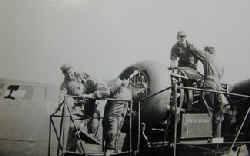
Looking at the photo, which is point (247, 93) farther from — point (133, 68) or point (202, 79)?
point (133, 68)

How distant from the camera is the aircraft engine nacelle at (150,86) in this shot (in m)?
2.10

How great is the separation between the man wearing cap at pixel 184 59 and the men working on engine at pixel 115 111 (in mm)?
356

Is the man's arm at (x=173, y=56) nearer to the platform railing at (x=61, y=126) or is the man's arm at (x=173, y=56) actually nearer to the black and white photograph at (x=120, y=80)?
the black and white photograph at (x=120, y=80)

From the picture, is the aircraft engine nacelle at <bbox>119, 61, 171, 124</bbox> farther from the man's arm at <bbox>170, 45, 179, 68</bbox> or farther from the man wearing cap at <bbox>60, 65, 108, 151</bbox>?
the man wearing cap at <bbox>60, 65, 108, 151</bbox>

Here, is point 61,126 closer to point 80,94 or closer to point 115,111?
point 80,94

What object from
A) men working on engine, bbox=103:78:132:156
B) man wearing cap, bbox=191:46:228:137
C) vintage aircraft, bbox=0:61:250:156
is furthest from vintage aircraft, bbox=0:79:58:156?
man wearing cap, bbox=191:46:228:137

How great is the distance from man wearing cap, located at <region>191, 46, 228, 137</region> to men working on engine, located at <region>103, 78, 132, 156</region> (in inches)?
20.5

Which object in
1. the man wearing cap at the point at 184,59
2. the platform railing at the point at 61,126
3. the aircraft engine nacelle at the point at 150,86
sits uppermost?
the man wearing cap at the point at 184,59

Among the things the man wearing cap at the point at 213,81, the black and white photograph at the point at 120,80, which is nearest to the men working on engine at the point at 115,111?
the black and white photograph at the point at 120,80

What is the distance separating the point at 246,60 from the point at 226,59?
18 centimetres

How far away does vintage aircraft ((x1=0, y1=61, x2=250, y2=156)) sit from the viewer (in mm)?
1914

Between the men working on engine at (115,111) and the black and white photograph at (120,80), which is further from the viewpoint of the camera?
the men working on engine at (115,111)

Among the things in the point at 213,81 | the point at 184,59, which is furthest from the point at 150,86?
the point at 213,81

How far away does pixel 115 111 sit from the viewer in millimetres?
2109
